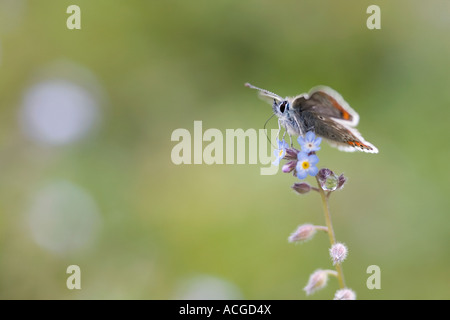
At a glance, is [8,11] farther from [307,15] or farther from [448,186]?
[448,186]

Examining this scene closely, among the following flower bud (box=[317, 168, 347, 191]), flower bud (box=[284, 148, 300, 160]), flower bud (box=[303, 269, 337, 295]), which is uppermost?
flower bud (box=[284, 148, 300, 160])

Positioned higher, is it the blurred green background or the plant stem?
the blurred green background

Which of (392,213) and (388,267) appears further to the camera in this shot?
(392,213)

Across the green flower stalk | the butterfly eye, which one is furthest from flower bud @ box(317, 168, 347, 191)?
the butterfly eye

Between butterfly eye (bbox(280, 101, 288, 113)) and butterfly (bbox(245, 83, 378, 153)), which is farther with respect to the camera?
butterfly eye (bbox(280, 101, 288, 113))

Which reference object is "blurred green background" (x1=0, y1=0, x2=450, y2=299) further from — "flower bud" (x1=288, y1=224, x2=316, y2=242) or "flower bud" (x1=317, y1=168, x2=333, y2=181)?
"flower bud" (x1=317, y1=168, x2=333, y2=181)
